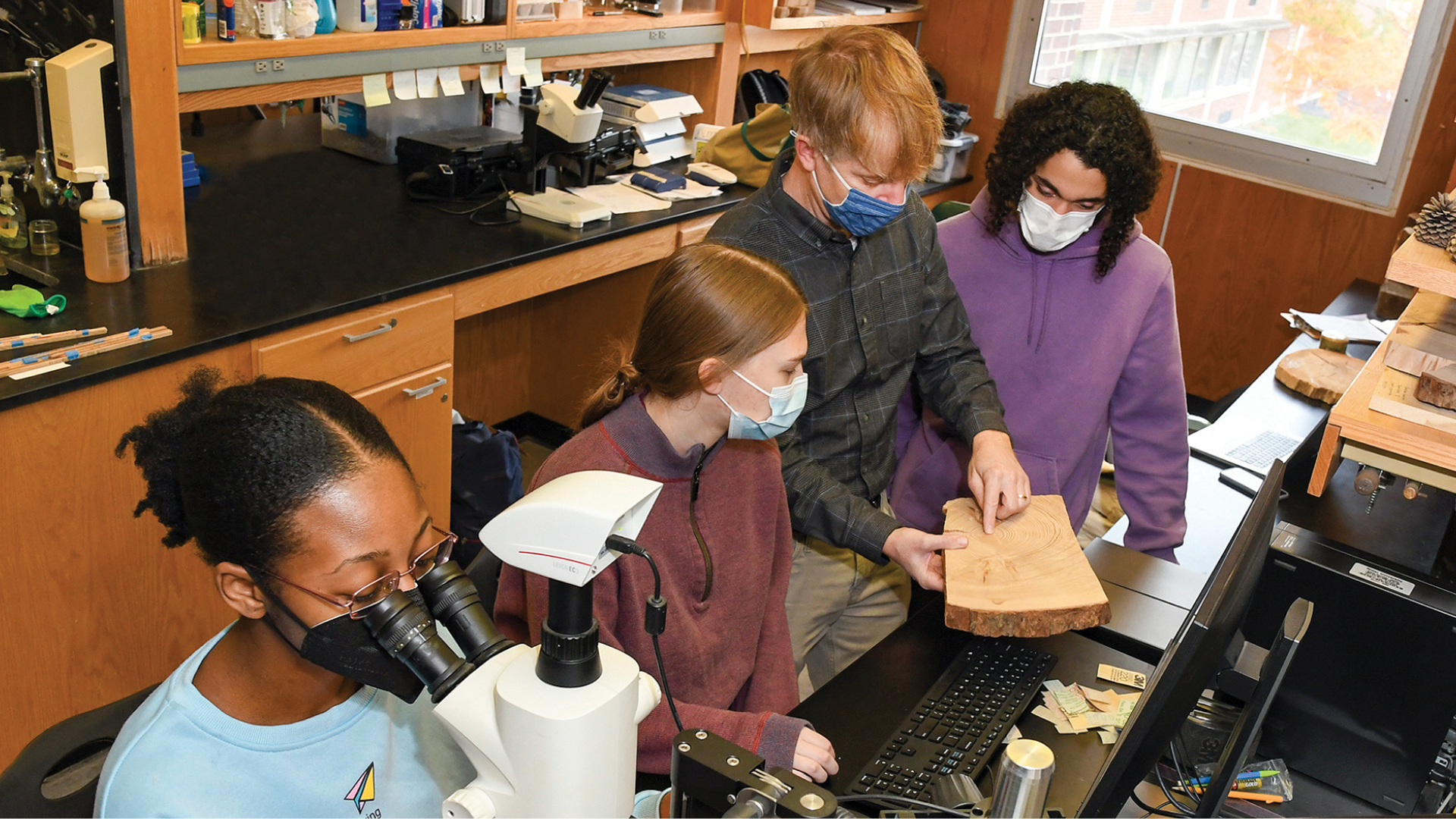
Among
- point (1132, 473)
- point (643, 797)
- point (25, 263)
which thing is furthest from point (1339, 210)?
point (25, 263)

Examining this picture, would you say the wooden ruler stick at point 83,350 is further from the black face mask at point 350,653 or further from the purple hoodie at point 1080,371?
the purple hoodie at point 1080,371

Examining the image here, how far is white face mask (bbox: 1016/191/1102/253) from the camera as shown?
1.89 m

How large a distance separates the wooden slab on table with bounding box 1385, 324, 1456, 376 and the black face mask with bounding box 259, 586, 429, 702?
1.49 metres

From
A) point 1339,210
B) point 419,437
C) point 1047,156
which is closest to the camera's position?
point 1047,156

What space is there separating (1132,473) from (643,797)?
3.76ft

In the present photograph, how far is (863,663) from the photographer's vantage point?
5.00 feet

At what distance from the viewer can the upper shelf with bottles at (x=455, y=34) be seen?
2.25 m

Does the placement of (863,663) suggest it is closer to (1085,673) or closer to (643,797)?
(1085,673)

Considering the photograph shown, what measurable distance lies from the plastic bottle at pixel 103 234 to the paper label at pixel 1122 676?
1.89m

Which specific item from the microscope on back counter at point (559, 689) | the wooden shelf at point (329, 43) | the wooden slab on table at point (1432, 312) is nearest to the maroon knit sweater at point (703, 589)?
the microscope on back counter at point (559, 689)

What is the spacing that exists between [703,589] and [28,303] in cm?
137

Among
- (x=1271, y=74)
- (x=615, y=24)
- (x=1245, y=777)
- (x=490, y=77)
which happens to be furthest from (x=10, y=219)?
(x=1271, y=74)

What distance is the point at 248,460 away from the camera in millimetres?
1034

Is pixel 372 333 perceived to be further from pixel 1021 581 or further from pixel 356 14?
pixel 1021 581
